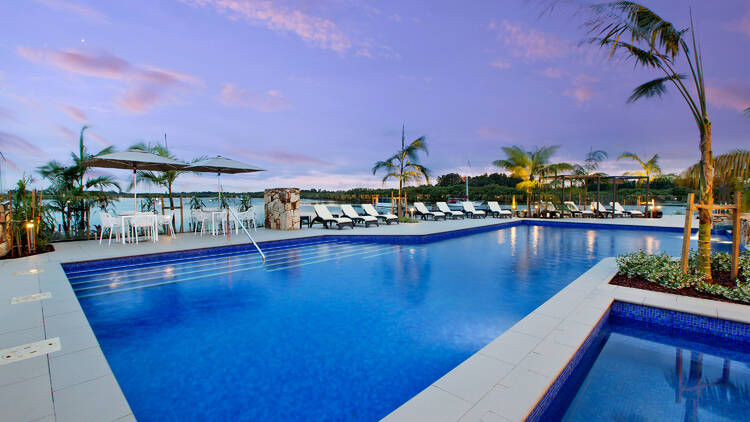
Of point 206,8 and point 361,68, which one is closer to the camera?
point 206,8

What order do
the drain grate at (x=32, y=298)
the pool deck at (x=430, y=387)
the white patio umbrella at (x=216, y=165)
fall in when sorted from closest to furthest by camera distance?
1. the pool deck at (x=430, y=387)
2. the drain grate at (x=32, y=298)
3. the white patio umbrella at (x=216, y=165)

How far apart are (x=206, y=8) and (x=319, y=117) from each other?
6365 millimetres

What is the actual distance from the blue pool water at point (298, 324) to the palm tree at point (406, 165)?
6.38m

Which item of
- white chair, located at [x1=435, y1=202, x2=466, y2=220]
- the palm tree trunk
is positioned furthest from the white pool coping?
white chair, located at [x1=435, y1=202, x2=466, y2=220]

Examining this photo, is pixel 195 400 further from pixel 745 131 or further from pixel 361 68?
pixel 745 131

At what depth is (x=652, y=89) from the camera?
14.7 ft

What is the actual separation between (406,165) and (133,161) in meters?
8.89

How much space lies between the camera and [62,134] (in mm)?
11727

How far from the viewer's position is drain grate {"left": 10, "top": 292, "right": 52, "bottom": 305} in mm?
3307

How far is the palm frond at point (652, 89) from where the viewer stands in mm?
4254

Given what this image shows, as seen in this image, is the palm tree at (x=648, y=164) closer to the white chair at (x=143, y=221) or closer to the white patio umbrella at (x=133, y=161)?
the white patio umbrella at (x=133, y=161)

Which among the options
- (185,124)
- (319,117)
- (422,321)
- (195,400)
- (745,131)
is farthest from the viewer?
(319,117)

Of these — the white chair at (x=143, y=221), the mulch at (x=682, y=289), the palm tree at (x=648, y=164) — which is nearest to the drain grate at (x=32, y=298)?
the white chair at (x=143, y=221)

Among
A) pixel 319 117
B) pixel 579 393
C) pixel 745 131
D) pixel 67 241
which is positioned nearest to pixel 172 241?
pixel 67 241
